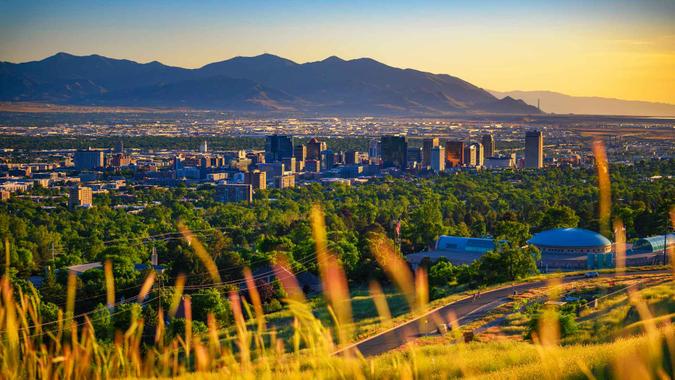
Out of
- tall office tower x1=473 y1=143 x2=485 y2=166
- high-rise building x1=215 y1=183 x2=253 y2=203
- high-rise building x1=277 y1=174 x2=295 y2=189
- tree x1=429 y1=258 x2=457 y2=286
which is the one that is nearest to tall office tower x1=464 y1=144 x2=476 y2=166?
tall office tower x1=473 y1=143 x2=485 y2=166

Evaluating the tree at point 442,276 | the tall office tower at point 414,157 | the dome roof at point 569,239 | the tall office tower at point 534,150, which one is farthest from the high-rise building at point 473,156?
the tree at point 442,276

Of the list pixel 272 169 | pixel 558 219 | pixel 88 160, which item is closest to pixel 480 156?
pixel 272 169

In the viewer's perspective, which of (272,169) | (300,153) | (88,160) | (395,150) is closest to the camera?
(272,169)

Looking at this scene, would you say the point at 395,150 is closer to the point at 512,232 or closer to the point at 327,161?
the point at 327,161

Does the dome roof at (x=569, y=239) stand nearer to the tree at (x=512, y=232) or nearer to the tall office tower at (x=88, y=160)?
the tree at (x=512, y=232)

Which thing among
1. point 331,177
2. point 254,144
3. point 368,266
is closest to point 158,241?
point 368,266

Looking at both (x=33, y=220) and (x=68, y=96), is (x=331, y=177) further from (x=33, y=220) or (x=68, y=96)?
(x=68, y=96)
